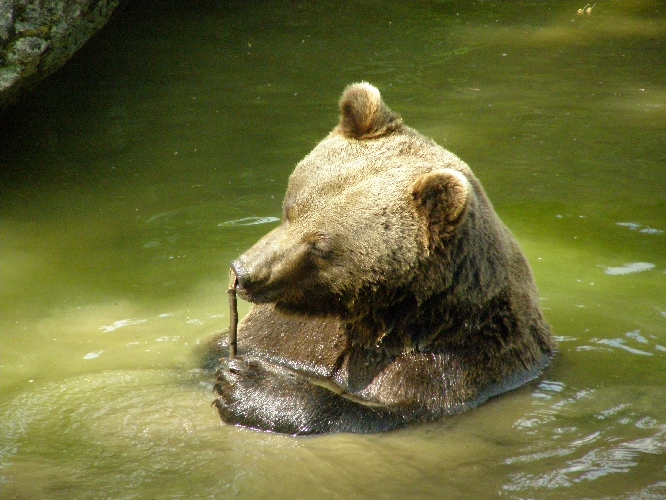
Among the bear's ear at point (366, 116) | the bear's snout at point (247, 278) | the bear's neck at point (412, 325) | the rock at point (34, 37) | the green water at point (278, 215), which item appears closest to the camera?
the green water at point (278, 215)

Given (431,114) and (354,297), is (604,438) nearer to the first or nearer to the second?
(354,297)

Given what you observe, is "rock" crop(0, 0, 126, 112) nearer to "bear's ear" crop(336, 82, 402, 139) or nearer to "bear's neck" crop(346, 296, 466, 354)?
"bear's ear" crop(336, 82, 402, 139)

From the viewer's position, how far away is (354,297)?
4.93m

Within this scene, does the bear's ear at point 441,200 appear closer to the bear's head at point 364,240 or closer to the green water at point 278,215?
the bear's head at point 364,240

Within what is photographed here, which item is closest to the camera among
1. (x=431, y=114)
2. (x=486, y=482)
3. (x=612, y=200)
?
(x=486, y=482)

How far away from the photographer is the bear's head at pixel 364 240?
478 cm

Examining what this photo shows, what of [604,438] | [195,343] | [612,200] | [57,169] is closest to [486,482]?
[604,438]

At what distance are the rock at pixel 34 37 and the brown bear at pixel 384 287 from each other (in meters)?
4.36

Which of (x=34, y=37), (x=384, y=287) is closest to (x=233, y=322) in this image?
(x=384, y=287)

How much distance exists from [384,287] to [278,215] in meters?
3.22

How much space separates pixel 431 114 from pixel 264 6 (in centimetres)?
585

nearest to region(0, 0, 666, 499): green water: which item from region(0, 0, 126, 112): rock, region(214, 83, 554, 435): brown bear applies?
region(214, 83, 554, 435): brown bear

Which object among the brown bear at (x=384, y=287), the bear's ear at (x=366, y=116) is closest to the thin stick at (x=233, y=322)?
the brown bear at (x=384, y=287)

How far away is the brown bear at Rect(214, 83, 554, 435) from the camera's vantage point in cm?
480
